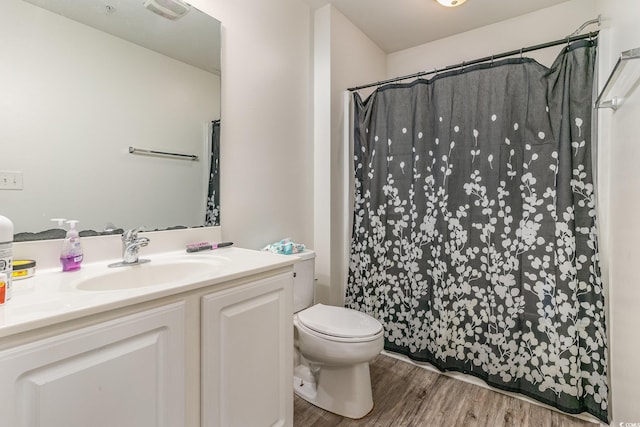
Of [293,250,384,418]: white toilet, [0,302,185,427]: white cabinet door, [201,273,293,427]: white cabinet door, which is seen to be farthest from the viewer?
[293,250,384,418]: white toilet

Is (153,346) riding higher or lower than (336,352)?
higher

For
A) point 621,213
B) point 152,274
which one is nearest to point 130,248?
point 152,274

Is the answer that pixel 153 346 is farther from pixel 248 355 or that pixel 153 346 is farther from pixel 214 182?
pixel 214 182

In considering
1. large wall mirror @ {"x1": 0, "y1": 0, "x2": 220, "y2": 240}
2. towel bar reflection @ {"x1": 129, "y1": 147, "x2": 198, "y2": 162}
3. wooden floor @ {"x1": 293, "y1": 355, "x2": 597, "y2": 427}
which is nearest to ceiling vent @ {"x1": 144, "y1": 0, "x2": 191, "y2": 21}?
large wall mirror @ {"x1": 0, "y1": 0, "x2": 220, "y2": 240}

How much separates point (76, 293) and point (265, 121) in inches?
51.7

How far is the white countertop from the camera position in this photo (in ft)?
2.15

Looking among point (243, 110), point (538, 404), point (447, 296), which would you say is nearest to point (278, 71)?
point (243, 110)

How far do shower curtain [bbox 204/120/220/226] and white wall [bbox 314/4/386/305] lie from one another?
780 millimetres

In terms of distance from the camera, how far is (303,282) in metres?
1.78

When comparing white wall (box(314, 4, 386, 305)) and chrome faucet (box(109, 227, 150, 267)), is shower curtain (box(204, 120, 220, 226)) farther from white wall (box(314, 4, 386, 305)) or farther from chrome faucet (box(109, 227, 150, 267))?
white wall (box(314, 4, 386, 305))

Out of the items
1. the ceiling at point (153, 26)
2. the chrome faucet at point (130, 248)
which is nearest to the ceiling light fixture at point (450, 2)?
the ceiling at point (153, 26)

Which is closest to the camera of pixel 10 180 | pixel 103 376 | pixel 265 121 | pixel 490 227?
pixel 103 376

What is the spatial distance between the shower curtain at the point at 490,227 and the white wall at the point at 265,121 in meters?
0.43

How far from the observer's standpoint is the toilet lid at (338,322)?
147 centimetres
